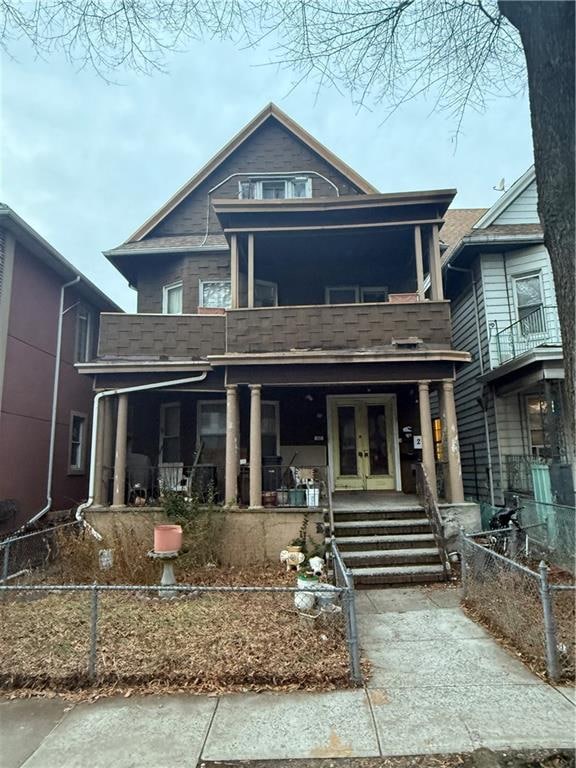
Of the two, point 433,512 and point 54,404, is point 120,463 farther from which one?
point 433,512

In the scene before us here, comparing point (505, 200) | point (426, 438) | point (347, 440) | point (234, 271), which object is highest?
point (505, 200)

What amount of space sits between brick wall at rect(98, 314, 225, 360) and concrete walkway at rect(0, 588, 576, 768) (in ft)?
22.6

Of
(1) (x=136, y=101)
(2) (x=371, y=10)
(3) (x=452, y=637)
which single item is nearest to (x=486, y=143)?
(2) (x=371, y=10)

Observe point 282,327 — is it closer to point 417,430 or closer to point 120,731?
point 417,430

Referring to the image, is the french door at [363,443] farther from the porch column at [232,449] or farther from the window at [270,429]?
the porch column at [232,449]

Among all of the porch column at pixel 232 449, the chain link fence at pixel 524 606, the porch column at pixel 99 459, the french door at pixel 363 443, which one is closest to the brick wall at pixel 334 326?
the porch column at pixel 232 449

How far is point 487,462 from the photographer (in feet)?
38.8

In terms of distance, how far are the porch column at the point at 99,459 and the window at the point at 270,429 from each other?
374 centimetres

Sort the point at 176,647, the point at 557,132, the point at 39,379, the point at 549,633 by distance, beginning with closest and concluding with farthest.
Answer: the point at 557,132 → the point at 549,633 → the point at 176,647 → the point at 39,379

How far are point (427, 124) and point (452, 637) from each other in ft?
20.8

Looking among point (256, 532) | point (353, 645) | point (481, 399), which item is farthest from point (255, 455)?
point (481, 399)

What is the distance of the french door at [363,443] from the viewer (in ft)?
36.3

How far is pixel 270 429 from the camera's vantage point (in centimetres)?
1159

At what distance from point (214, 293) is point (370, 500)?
6431 mm
